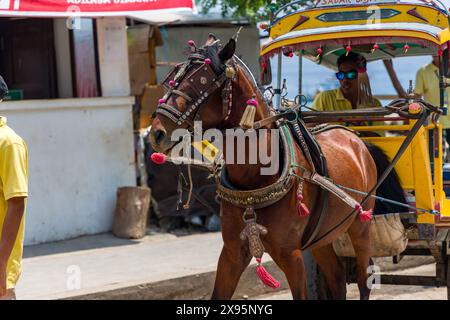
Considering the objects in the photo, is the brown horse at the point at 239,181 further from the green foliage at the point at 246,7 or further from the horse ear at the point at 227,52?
the green foliage at the point at 246,7

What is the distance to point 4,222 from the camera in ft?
13.0

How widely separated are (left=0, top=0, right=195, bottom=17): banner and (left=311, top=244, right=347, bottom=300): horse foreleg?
3.79 m

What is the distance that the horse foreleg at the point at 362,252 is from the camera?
5.86 m

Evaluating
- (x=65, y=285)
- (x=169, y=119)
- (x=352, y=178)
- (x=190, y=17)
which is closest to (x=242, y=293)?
(x=65, y=285)

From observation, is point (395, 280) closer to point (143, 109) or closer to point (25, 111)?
point (25, 111)

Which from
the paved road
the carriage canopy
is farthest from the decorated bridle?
Answer: the paved road

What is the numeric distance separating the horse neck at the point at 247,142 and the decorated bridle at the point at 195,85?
0.08 meters

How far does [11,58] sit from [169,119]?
6.29 m

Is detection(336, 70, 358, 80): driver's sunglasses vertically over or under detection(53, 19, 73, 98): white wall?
under

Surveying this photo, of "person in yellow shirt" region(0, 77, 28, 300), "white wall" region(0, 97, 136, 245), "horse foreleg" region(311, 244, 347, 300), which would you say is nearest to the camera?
"person in yellow shirt" region(0, 77, 28, 300)

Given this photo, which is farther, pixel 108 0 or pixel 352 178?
pixel 108 0

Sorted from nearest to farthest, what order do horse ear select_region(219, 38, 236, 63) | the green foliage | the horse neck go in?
horse ear select_region(219, 38, 236, 63), the horse neck, the green foliage

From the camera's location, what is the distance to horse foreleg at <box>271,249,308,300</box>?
4855 millimetres

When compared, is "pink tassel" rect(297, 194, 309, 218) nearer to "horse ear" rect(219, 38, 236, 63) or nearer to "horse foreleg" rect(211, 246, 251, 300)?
"horse foreleg" rect(211, 246, 251, 300)
